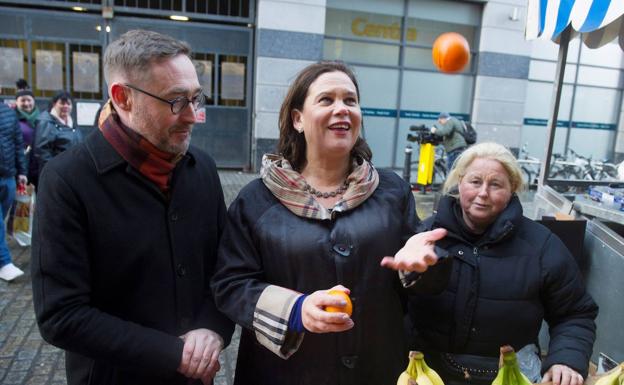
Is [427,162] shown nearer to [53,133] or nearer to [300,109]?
[53,133]

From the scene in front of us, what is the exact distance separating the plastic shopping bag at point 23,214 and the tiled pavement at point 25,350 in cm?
108

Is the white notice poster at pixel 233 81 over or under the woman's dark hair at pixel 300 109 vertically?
over

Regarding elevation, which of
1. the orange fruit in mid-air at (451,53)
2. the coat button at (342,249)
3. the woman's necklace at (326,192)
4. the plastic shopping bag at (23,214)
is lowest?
the plastic shopping bag at (23,214)

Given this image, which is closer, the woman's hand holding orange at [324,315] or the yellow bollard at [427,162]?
the woman's hand holding orange at [324,315]

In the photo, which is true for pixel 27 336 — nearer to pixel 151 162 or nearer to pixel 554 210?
pixel 151 162

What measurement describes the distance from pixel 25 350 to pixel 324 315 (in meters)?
3.39

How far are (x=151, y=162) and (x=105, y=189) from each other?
183 millimetres

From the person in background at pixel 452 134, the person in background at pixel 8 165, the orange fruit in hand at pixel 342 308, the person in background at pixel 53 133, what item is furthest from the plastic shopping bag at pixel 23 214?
the person in background at pixel 452 134

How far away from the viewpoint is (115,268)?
163 centimetres

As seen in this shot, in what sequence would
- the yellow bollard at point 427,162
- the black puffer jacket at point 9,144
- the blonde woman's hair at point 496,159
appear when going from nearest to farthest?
the blonde woman's hair at point 496,159
the black puffer jacket at point 9,144
the yellow bollard at point 427,162

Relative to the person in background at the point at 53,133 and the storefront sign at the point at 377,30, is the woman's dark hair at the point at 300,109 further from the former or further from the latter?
the storefront sign at the point at 377,30

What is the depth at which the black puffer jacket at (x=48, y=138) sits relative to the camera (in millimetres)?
5535

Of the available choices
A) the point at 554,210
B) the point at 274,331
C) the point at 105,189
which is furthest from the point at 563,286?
the point at 554,210

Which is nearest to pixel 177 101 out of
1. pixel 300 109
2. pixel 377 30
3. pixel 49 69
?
pixel 300 109
